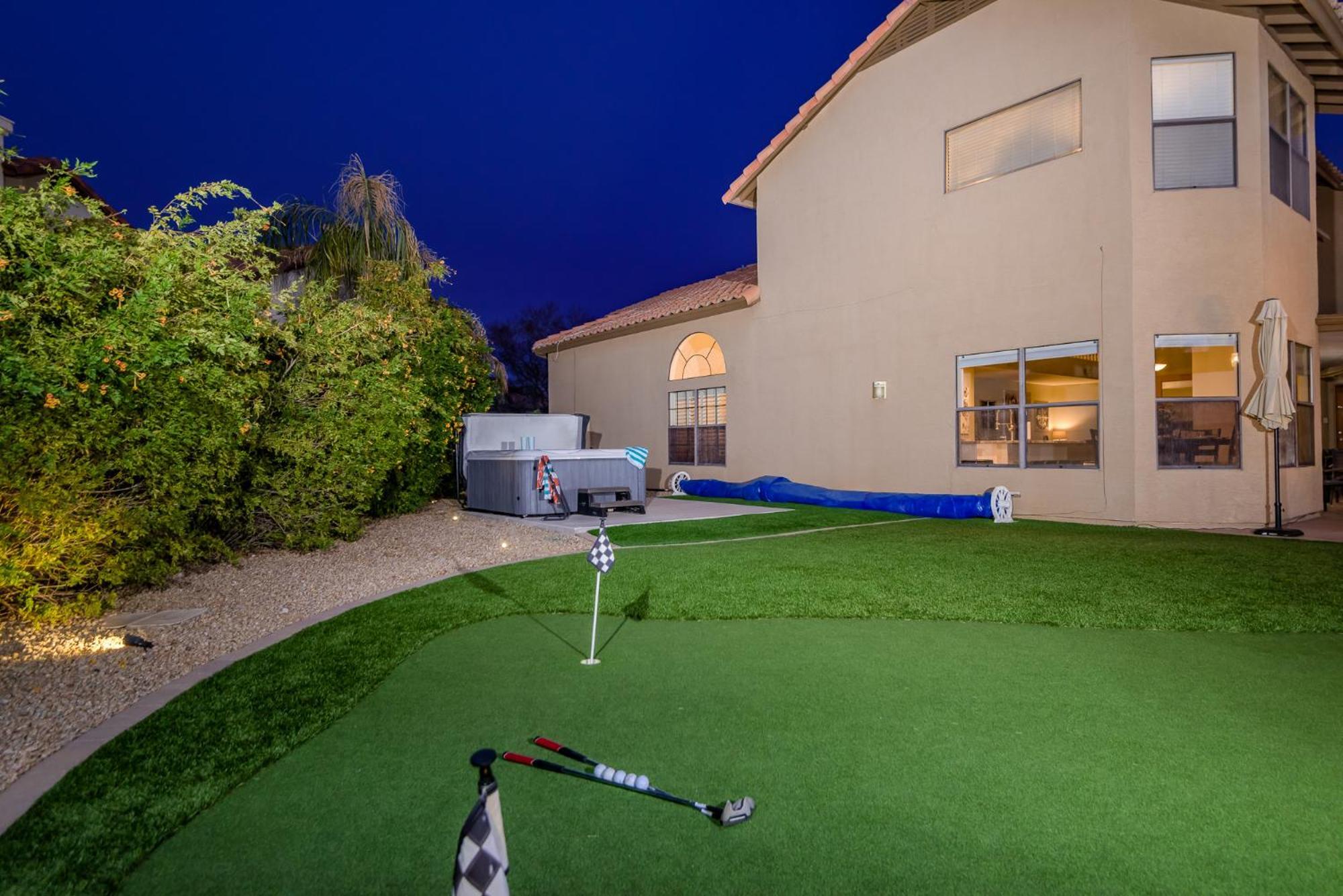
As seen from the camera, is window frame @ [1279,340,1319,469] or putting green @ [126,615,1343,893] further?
Result: window frame @ [1279,340,1319,469]

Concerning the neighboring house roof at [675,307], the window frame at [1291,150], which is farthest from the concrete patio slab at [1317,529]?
the neighboring house roof at [675,307]

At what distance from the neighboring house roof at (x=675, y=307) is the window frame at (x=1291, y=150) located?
8.23 meters

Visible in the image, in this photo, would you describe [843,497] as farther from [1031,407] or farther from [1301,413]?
[1301,413]

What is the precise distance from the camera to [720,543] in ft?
29.7

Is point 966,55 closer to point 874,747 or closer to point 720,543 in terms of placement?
point 720,543

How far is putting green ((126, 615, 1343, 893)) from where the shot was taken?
2.22 metres

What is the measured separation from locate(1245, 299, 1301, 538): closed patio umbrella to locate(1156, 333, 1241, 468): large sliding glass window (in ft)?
1.29

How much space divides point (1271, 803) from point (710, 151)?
70.9 metres

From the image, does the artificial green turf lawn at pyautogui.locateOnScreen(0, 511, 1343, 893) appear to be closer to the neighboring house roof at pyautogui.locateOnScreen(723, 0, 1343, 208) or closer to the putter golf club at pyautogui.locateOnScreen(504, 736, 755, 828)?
the putter golf club at pyautogui.locateOnScreen(504, 736, 755, 828)

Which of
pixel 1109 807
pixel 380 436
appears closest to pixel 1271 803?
pixel 1109 807

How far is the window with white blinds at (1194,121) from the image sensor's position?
32.5 ft

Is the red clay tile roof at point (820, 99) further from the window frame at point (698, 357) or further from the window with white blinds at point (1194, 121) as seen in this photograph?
the window with white blinds at point (1194, 121)

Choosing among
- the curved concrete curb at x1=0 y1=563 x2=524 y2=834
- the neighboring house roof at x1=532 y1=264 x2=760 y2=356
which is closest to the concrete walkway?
the neighboring house roof at x1=532 y1=264 x2=760 y2=356

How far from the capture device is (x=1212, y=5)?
981 cm
